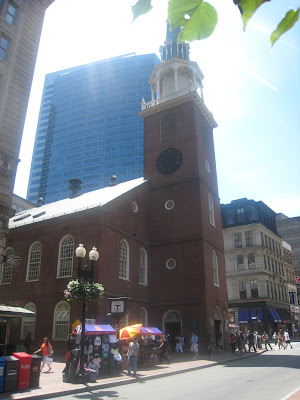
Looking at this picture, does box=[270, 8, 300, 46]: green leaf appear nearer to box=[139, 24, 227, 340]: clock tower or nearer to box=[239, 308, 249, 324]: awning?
box=[139, 24, 227, 340]: clock tower

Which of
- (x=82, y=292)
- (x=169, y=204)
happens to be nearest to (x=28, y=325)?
(x=82, y=292)

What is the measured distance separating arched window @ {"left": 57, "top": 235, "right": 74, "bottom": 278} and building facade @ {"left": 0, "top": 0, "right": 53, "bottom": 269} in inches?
349

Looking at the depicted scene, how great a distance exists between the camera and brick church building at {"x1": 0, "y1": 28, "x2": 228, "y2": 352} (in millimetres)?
22766

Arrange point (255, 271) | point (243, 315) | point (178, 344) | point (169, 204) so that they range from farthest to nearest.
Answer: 1. point (255, 271)
2. point (243, 315)
3. point (169, 204)
4. point (178, 344)

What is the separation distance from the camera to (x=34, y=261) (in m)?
25.9

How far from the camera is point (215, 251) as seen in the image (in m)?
28.9

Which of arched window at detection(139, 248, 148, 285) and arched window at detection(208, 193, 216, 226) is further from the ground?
arched window at detection(208, 193, 216, 226)

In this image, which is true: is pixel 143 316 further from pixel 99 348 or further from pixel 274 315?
pixel 274 315

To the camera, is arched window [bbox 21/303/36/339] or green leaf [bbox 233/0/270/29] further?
arched window [bbox 21/303/36/339]

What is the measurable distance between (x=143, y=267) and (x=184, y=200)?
6460 millimetres

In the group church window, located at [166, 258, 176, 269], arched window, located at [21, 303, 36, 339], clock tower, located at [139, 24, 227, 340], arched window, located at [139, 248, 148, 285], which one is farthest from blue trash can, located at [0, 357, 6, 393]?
church window, located at [166, 258, 176, 269]

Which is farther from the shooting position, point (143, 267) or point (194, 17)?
point (143, 267)

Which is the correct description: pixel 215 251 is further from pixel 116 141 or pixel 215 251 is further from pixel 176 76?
pixel 116 141

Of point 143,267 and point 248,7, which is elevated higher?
point 143,267
